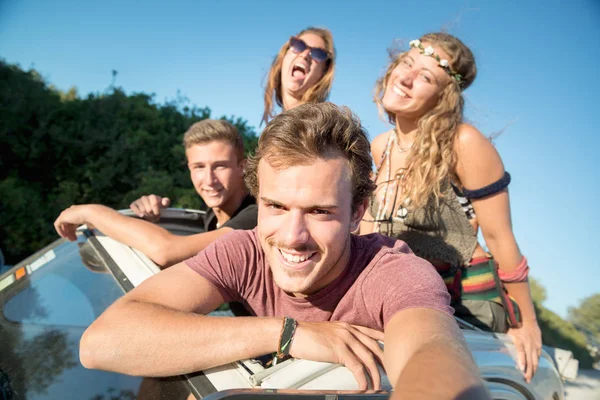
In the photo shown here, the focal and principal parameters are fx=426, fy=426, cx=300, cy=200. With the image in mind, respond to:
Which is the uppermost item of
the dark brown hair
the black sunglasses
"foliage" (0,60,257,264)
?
the black sunglasses

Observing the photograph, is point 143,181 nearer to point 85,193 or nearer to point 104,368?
point 85,193

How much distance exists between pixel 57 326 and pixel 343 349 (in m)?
1.32

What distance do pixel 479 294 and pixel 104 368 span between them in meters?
1.94

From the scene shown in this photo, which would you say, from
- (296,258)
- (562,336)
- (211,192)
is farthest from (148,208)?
(562,336)

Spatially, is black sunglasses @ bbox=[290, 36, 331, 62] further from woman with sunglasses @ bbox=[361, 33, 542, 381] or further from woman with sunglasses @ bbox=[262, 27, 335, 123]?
woman with sunglasses @ bbox=[361, 33, 542, 381]

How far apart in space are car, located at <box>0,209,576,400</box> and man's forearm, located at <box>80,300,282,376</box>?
0.04 metres

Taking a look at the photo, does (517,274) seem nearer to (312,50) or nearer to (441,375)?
(441,375)

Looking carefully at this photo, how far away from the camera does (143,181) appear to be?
9258 millimetres

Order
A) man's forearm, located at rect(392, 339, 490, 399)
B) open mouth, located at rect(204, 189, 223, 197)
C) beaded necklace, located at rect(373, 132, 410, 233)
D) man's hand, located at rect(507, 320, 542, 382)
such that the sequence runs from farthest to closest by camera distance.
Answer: open mouth, located at rect(204, 189, 223, 197) → beaded necklace, located at rect(373, 132, 410, 233) → man's hand, located at rect(507, 320, 542, 382) → man's forearm, located at rect(392, 339, 490, 399)

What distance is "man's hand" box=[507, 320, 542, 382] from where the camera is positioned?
1.89 m

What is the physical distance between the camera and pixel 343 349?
3.89ft

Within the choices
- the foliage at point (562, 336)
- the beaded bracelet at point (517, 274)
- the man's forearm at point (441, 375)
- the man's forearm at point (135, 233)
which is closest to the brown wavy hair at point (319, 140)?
the man's forearm at point (441, 375)

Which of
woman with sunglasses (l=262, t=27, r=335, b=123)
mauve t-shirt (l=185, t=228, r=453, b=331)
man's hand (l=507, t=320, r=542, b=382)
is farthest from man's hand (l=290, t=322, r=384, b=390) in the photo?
woman with sunglasses (l=262, t=27, r=335, b=123)

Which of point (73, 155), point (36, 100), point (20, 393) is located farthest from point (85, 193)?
point (20, 393)
